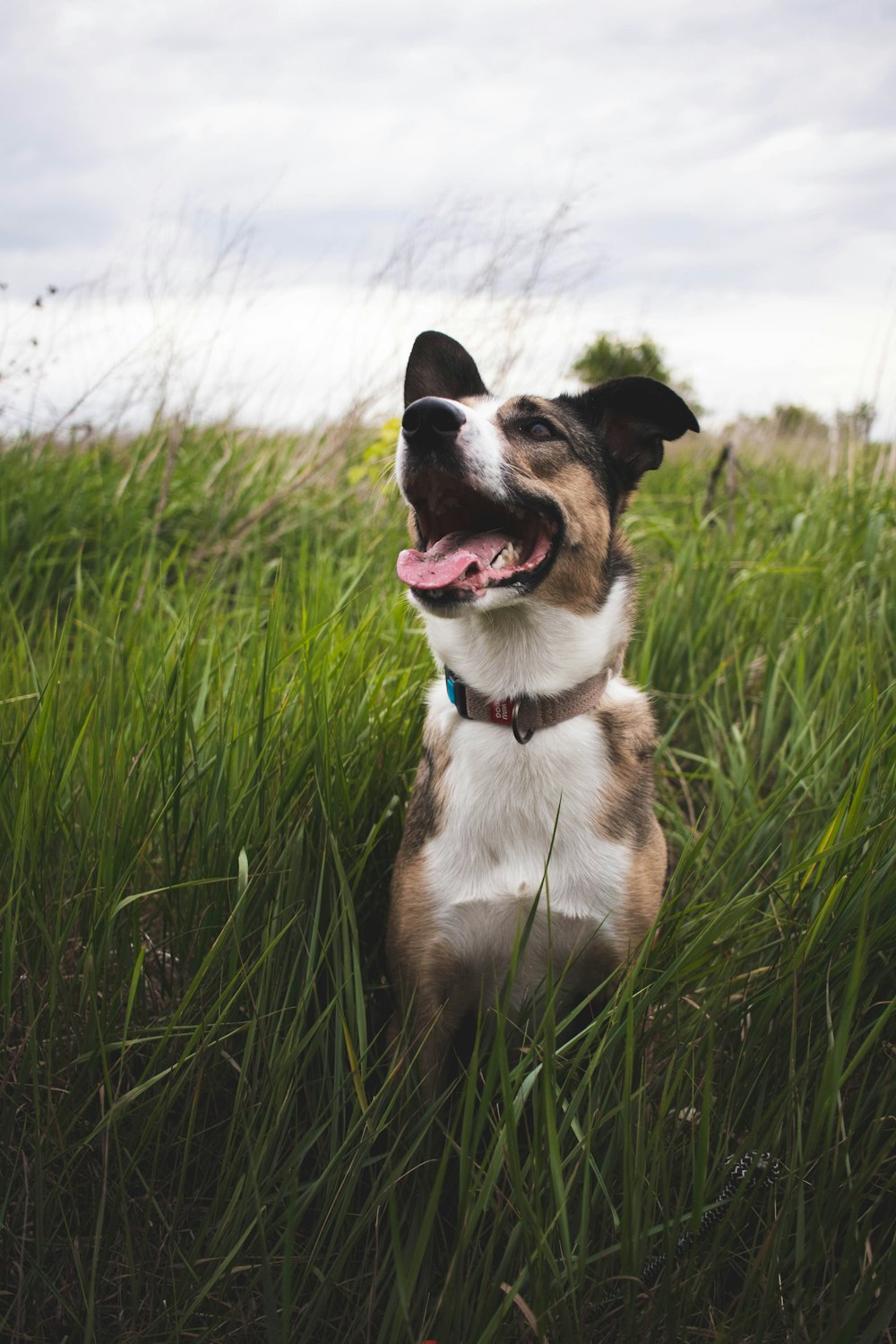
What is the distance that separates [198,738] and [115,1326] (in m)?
1.31

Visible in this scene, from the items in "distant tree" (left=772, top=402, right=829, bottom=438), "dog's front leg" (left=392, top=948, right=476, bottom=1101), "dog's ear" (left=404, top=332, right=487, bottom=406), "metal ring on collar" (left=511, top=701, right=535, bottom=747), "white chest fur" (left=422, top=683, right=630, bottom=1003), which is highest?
"distant tree" (left=772, top=402, right=829, bottom=438)

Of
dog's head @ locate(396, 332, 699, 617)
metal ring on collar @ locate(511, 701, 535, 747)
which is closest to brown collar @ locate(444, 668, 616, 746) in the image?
metal ring on collar @ locate(511, 701, 535, 747)

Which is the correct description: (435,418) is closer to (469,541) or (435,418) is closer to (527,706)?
(469,541)

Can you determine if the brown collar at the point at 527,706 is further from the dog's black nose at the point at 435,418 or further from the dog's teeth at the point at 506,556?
the dog's black nose at the point at 435,418

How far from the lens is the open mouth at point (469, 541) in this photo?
2.13m

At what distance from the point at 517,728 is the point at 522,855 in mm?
318

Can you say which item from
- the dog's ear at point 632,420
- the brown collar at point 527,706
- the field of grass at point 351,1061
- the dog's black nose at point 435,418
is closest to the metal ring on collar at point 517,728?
the brown collar at point 527,706

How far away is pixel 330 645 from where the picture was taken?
2762 millimetres

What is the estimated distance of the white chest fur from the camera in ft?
7.21

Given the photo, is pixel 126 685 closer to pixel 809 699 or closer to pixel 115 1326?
pixel 115 1326

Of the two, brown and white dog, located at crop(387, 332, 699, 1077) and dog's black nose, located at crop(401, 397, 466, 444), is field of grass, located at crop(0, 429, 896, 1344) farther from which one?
dog's black nose, located at crop(401, 397, 466, 444)

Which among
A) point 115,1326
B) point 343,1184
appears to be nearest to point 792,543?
point 343,1184

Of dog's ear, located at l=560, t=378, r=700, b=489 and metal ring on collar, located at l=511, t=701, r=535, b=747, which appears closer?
metal ring on collar, located at l=511, t=701, r=535, b=747

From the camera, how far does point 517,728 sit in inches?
90.7
